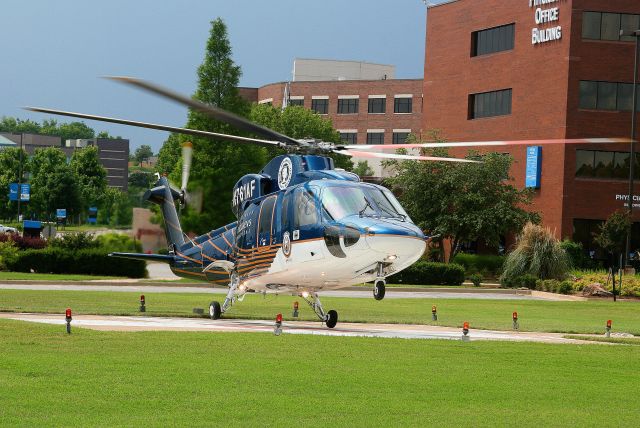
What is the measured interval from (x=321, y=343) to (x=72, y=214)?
111577 millimetres

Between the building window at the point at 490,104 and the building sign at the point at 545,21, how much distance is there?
4706mm

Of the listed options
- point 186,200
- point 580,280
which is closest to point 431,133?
point 580,280

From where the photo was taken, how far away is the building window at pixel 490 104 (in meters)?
77.7

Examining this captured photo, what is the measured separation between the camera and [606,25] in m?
73.0

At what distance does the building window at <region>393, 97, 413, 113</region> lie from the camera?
120 meters

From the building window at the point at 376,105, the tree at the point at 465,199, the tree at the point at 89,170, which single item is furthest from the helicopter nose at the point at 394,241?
the tree at the point at 89,170

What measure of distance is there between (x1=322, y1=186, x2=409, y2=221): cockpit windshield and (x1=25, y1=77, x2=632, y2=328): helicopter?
2cm

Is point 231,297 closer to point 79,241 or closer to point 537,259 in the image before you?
point 79,241

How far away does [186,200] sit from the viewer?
31734 millimetres

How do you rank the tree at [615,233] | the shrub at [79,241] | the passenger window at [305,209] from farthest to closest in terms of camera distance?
the tree at [615,233] → the shrub at [79,241] → the passenger window at [305,209]

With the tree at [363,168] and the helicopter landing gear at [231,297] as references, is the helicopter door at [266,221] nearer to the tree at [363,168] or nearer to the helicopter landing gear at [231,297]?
the helicopter landing gear at [231,297]

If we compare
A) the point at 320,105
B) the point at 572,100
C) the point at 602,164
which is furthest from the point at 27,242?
the point at 320,105

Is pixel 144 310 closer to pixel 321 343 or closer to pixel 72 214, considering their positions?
pixel 321 343

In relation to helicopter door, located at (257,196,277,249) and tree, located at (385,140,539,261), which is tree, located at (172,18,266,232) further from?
helicopter door, located at (257,196,277,249)
